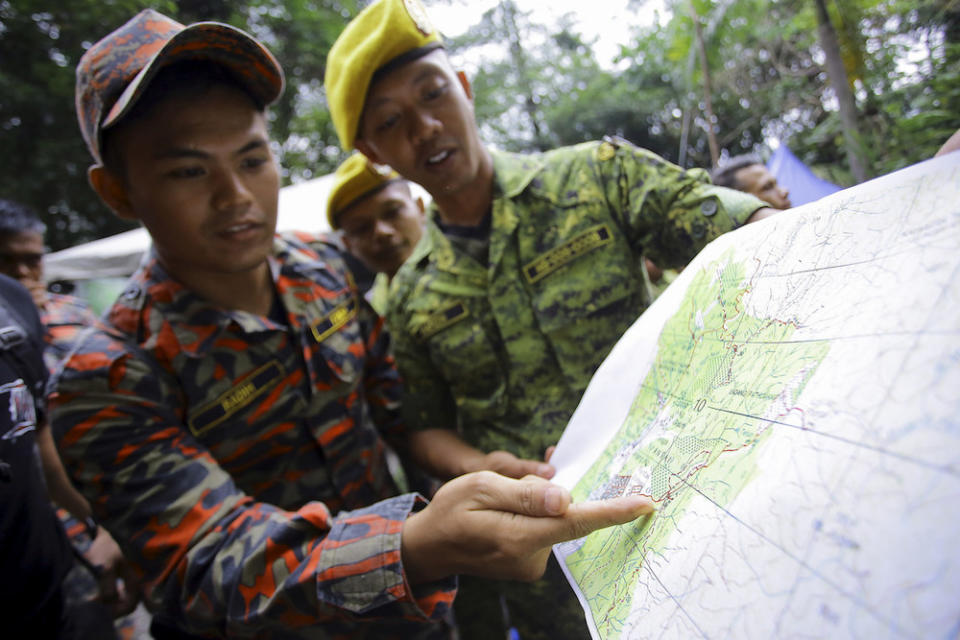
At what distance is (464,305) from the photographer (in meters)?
1.63

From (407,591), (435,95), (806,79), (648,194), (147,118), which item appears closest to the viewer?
(407,591)

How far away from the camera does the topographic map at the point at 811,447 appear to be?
0.40 m

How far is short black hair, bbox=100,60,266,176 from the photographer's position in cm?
117

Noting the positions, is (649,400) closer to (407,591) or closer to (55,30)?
(407,591)

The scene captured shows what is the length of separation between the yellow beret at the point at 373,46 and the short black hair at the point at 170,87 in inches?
13.4

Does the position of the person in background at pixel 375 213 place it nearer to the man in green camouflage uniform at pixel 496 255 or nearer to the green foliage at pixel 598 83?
the man in green camouflage uniform at pixel 496 255

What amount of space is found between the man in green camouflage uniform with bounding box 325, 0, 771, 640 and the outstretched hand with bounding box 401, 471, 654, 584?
588mm

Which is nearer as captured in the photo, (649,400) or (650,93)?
(649,400)

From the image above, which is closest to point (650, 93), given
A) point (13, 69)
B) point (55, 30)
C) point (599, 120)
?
point (599, 120)


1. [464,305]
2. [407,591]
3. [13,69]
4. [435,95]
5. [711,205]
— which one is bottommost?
[407,591]

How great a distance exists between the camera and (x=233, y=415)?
1300 millimetres

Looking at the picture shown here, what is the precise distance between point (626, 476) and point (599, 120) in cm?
1124

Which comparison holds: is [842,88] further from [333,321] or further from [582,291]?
[333,321]

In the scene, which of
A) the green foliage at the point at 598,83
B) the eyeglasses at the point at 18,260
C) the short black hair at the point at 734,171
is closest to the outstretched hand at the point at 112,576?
the eyeglasses at the point at 18,260
